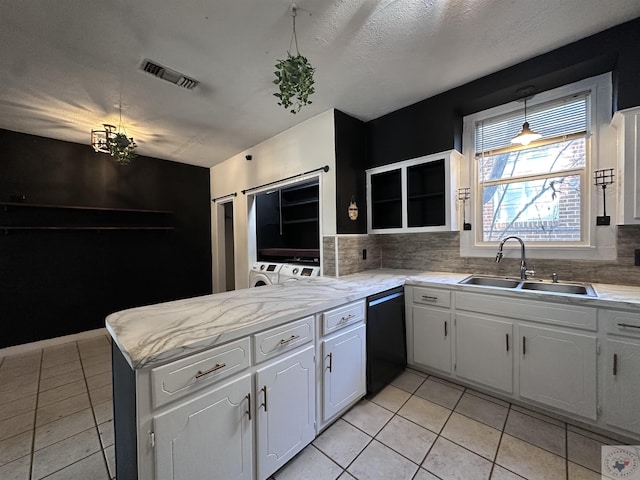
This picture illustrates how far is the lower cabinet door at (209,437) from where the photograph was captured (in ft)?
3.25

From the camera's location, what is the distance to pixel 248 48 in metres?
1.79

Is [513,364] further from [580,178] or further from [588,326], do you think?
[580,178]

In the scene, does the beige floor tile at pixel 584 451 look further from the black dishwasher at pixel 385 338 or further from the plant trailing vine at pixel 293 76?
the plant trailing vine at pixel 293 76

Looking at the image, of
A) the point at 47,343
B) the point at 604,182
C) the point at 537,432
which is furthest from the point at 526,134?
the point at 47,343

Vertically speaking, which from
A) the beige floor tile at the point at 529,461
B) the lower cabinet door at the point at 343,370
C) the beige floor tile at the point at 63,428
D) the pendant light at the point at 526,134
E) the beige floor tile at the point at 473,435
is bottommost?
the beige floor tile at the point at 473,435

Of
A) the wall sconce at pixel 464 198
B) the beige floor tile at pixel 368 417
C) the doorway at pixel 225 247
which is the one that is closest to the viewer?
the beige floor tile at pixel 368 417

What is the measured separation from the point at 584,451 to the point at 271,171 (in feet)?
12.1

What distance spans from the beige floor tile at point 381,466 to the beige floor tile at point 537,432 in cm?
80

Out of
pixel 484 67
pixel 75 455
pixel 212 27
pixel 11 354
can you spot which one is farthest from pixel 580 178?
pixel 11 354

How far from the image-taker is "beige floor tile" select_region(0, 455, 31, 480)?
55.5 inches

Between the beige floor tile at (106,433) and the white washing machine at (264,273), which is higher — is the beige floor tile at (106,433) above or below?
below

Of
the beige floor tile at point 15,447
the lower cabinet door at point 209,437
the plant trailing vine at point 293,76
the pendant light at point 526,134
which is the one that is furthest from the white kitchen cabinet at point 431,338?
the beige floor tile at point 15,447

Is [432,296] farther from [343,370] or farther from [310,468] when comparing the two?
[310,468]

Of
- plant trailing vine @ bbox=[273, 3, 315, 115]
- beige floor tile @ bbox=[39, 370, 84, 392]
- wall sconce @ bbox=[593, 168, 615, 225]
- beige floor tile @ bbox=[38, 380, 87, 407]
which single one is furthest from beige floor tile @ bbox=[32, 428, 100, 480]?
wall sconce @ bbox=[593, 168, 615, 225]
